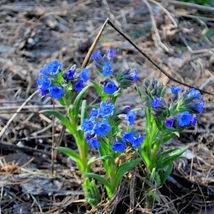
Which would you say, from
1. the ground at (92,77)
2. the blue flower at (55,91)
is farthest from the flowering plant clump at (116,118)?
the ground at (92,77)

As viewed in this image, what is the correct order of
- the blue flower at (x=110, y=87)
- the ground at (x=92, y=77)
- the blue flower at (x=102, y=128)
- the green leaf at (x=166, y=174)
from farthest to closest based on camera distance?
the ground at (x=92, y=77)
the green leaf at (x=166, y=174)
the blue flower at (x=110, y=87)
the blue flower at (x=102, y=128)

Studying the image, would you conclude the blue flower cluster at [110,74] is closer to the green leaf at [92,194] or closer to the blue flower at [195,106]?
the blue flower at [195,106]

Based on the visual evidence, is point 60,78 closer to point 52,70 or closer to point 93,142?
point 52,70

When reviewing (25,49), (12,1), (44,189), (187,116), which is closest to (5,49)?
(25,49)

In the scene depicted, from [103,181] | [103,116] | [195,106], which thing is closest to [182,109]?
[195,106]

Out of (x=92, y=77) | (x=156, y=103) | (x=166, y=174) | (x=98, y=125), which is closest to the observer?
(x=98, y=125)

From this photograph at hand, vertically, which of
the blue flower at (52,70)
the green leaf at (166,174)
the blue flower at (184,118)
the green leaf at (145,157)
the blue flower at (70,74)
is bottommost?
the green leaf at (166,174)

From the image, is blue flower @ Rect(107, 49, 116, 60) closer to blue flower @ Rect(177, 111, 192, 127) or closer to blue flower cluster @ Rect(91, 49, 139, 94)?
blue flower cluster @ Rect(91, 49, 139, 94)

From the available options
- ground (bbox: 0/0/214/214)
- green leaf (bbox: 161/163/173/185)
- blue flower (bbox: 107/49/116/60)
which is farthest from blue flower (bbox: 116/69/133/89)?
green leaf (bbox: 161/163/173/185)
